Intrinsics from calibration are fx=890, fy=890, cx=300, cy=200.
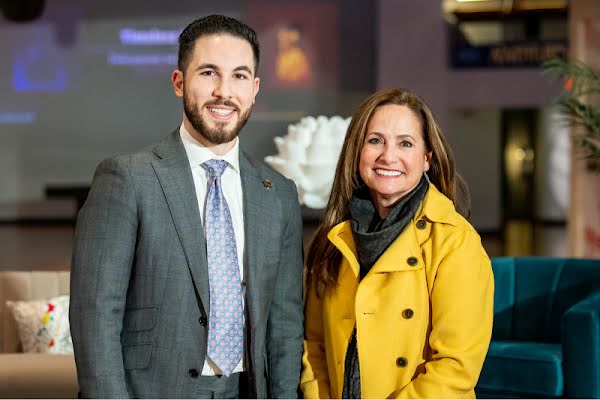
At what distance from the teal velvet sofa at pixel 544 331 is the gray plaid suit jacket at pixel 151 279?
260 cm

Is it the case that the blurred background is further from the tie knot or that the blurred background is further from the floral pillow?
the tie knot

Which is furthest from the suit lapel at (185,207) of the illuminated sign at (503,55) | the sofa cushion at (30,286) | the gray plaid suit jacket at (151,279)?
the illuminated sign at (503,55)

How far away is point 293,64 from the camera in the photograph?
13.8 m

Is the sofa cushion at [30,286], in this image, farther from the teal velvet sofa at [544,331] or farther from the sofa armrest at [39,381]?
the teal velvet sofa at [544,331]

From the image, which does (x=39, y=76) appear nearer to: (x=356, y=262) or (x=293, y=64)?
(x=293, y=64)

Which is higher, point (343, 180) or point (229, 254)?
point (343, 180)

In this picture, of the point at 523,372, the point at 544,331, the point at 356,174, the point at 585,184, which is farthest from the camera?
the point at 585,184

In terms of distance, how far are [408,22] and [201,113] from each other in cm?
1149

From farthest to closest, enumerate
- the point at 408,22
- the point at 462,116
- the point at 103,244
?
the point at 462,116 < the point at 408,22 < the point at 103,244

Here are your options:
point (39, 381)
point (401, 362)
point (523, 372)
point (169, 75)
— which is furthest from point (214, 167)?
point (169, 75)

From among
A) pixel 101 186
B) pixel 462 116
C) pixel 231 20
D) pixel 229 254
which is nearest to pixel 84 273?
pixel 101 186

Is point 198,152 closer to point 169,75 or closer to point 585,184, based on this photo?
point 585,184

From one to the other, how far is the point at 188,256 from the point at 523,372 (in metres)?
3.02

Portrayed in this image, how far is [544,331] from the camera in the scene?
5.09m
